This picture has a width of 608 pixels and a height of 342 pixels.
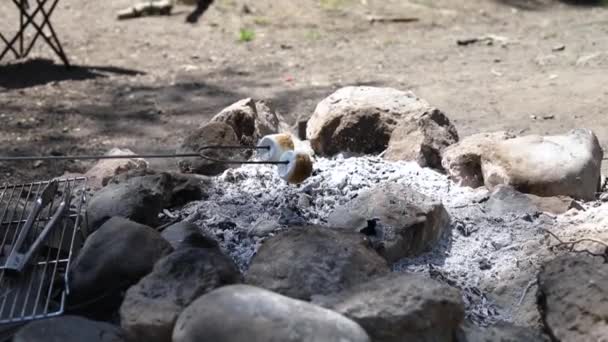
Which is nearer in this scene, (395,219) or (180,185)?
(395,219)

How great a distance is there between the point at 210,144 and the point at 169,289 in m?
1.40

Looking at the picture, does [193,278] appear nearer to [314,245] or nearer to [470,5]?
[314,245]

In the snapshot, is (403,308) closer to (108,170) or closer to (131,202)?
(131,202)

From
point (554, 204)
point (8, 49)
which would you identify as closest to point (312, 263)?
point (554, 204)

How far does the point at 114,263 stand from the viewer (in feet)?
9.18

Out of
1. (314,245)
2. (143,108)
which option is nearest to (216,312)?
(314,245)

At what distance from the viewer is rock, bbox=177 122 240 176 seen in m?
3.85

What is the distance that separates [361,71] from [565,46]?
1717mm

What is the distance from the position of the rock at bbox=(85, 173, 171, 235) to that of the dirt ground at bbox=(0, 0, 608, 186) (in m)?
1.33

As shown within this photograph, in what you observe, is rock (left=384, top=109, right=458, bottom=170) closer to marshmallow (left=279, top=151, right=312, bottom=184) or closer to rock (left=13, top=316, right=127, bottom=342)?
marshmallow (left=279, top=151, right=312, bottom=184)

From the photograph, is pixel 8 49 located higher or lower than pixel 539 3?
lower

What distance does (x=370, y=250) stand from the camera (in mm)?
2746

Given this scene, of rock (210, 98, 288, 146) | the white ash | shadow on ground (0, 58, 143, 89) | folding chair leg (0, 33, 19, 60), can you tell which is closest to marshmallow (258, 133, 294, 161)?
the white ash

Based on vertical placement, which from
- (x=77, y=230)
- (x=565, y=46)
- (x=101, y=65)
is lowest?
(x=101, y=65)
